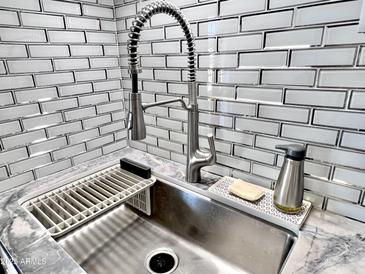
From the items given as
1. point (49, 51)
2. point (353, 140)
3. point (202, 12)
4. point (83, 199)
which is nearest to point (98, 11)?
point (49, 51)

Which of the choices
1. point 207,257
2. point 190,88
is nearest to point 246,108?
point 190,88

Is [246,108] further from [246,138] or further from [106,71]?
[106,71]

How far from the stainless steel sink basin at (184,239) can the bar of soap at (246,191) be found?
0.06 m

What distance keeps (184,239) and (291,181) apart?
1.67 feet

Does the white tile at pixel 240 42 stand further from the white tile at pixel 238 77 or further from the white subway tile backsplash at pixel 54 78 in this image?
the white subway tile backsplash at pixel 54 78

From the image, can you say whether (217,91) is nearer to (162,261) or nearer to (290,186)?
(290,186)

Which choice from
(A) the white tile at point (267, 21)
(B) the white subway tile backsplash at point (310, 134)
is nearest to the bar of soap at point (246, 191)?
(B) the white subway tile backsplash at point (310, 134)

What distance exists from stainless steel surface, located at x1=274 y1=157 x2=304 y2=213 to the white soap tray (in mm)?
29

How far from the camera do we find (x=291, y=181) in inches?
27.3

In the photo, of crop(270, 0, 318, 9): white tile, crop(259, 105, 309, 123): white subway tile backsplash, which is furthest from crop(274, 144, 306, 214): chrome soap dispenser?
crop(270, 0, 318, 9): white tile

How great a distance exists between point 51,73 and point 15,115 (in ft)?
0.74

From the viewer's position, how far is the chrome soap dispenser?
0.68m

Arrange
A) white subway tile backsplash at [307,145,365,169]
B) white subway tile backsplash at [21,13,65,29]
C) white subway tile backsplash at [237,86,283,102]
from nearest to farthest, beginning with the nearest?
white subway tile backsplash at [307,145,365,169]
white subway tile backsplash at [237,86,283,102]
white subway tile backsplash at [21,13,65,29]

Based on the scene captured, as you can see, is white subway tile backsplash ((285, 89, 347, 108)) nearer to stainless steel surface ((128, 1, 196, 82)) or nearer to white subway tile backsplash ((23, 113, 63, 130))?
stainless steel surface ((128, 1, 196, 82))
